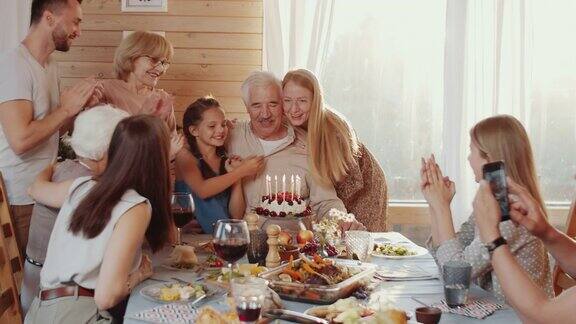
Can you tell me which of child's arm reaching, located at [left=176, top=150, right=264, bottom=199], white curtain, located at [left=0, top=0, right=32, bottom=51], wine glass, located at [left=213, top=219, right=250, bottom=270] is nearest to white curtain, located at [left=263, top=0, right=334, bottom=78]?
child's arm reaching, located at [left=176, top=150, right=264, bottom=199]

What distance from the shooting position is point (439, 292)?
212cm

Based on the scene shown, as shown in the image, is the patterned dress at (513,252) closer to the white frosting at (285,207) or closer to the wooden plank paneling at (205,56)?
the white frosting at (285,207)

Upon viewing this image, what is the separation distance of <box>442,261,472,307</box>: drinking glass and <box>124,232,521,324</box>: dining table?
0.05 m

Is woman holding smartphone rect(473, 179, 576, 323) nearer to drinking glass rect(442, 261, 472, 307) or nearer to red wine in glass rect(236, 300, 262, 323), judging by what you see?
drinking glass rect(442, 261, 472, 307)

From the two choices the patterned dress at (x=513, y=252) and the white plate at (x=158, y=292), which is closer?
the white plate at (x=158, y=292)

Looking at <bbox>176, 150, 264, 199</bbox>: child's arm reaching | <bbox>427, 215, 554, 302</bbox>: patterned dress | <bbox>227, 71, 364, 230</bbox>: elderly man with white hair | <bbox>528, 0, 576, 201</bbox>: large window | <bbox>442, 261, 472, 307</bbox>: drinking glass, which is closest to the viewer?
<bbox>442, 261, 472, 307</bbox>: drinking glass

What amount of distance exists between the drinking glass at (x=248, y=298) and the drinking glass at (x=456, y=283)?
0.49 metres

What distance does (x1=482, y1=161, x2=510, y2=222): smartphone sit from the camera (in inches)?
73.1

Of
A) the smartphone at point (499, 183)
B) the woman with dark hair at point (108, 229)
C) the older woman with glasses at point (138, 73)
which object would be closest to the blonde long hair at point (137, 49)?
the older woman with glasses at point (138, 73)

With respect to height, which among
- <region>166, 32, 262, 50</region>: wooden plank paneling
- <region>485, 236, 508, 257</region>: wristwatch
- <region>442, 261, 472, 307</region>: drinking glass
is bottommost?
<region>442, 261, 472, 307</region>: drinking glass

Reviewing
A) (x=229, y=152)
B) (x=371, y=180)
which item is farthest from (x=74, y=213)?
(x=371, y=180)

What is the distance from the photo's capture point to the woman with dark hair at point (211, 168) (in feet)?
10.6

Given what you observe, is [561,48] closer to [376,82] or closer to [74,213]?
[376,82]

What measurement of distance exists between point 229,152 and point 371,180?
2.44ft
